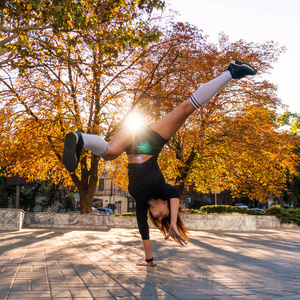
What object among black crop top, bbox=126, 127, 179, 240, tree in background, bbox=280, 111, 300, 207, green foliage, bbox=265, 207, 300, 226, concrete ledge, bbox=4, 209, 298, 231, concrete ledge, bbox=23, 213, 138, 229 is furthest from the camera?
tree in background, bbox=280, 111, 300, 207

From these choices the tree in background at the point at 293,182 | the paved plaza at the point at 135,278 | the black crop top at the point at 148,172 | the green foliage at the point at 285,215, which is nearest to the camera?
the paved plaza at the point at 135,278

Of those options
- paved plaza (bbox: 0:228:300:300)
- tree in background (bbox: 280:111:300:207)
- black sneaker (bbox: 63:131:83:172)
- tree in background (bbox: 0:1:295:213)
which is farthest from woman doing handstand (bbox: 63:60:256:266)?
tree in background (bbox: 280:111:300:207)

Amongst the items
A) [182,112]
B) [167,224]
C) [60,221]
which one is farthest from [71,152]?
[60,221]

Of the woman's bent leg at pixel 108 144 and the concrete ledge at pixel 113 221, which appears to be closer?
the woman's bent leg at pixel 108 144

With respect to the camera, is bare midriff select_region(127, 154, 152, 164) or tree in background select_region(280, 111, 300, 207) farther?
tree in background select_region(280, 111, 300, 207)

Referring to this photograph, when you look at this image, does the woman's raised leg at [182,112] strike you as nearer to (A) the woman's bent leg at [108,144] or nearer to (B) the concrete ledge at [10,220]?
(A) the woman's bent leg at [108,144]

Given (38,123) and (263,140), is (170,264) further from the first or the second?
(263,140)

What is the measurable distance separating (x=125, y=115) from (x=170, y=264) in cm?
1078

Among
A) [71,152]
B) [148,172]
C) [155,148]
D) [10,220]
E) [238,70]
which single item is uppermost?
[238,70]

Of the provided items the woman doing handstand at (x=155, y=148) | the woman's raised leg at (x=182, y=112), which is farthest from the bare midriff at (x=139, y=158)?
the woman's raised leg at (x=182, y=112)

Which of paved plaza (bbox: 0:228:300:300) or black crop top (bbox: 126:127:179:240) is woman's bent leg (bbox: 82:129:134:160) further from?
paved plaza (bbox: 0:228:300:300)

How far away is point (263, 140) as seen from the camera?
1747 cm

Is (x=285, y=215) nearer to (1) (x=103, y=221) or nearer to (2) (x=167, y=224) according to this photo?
(1) (x=103, y=221)

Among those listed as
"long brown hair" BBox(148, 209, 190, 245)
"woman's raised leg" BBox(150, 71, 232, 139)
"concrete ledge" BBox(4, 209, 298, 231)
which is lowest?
"concrete ledge" BBox(4, 209, 298, 231)
